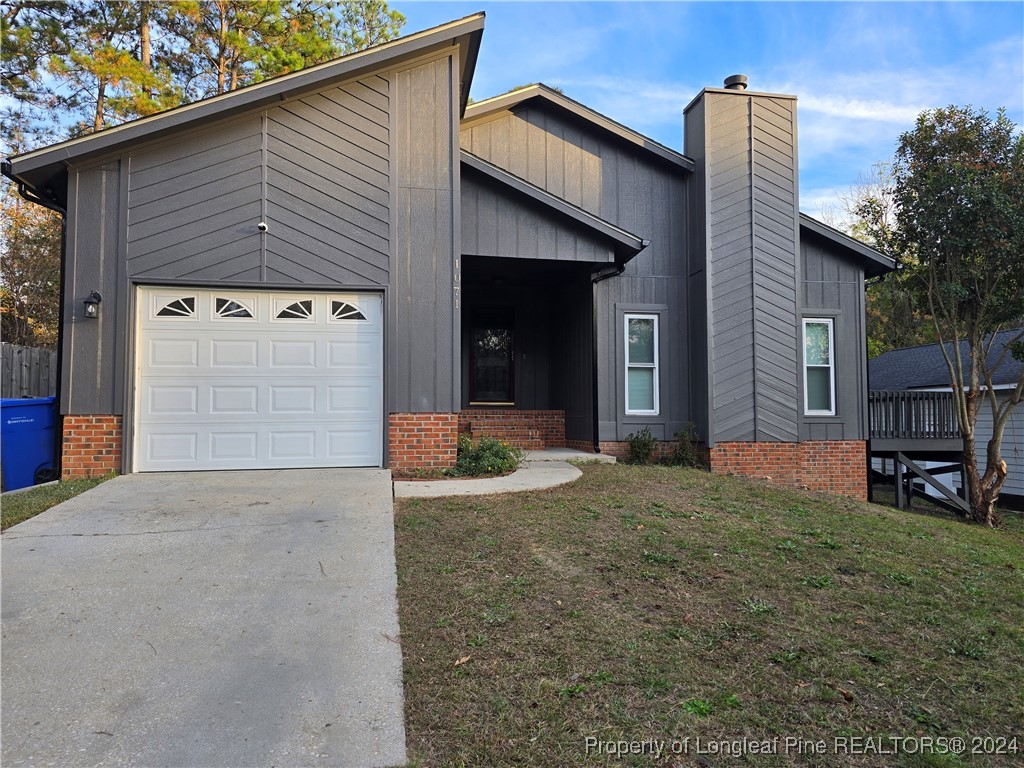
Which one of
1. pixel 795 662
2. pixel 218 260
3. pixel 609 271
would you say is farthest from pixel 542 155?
pixel 795 662

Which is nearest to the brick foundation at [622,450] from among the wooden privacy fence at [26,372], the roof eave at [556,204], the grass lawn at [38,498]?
the roof eave at [556,204]

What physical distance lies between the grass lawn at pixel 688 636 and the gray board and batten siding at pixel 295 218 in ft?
10.7

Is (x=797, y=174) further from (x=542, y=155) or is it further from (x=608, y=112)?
(x=542, y=155)

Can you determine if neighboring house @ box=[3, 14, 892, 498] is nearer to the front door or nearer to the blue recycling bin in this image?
the blue recycling bin

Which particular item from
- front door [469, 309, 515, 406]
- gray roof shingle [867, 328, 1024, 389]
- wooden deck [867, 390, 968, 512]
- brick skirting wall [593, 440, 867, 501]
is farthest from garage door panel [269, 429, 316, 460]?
gray roof shingle [867, 328, 1024, 389]

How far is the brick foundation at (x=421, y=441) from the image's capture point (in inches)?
318

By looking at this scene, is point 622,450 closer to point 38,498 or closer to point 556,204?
point 556,204

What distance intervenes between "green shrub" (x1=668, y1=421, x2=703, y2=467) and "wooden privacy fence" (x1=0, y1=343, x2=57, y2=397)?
10.7 meters

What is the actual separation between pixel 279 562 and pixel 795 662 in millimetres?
3514

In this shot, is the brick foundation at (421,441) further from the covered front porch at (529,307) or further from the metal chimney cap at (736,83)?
the metal chimney cap at (736,83)

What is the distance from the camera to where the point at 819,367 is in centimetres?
1156

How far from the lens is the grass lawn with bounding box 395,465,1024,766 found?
9.08 ft

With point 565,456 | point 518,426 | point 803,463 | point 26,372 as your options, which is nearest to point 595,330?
point 565,456

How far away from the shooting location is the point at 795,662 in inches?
131
